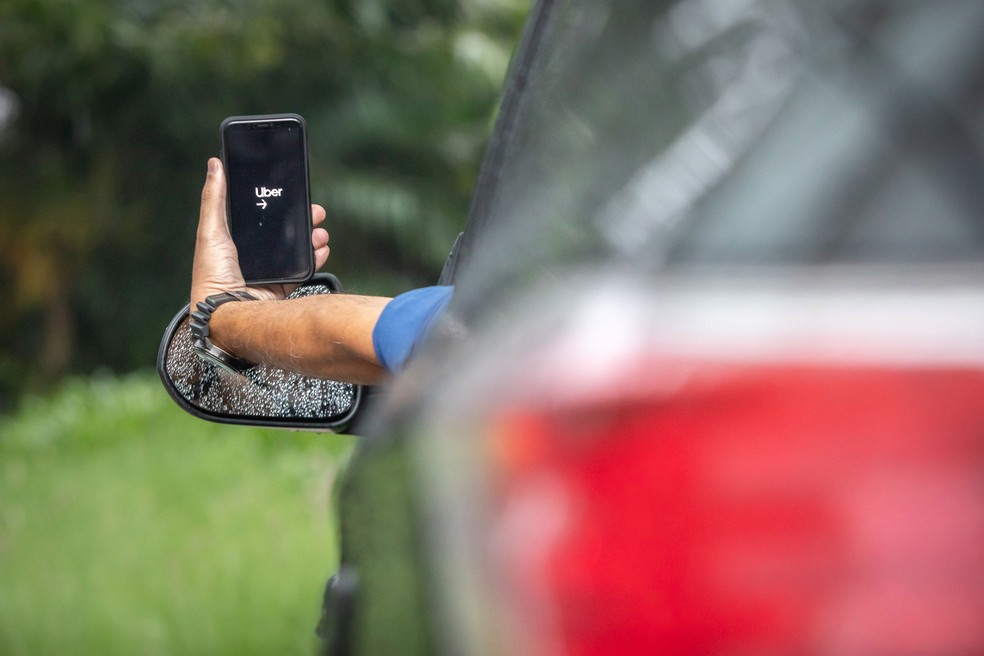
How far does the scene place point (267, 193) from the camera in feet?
6.07

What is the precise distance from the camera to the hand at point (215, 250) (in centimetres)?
185

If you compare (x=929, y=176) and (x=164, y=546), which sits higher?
(x=164, y=546)

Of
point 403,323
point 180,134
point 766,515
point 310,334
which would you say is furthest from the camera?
point 180,134

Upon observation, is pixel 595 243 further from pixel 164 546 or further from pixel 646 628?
pixel 164 546

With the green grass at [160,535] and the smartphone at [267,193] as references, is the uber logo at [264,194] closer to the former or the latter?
the smartphone at [267,193]

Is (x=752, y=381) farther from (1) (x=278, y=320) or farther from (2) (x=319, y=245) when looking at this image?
(2) (x=319, y=245)

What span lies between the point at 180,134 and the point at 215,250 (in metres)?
9.92

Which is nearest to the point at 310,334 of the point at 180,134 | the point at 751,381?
the point at 751,381

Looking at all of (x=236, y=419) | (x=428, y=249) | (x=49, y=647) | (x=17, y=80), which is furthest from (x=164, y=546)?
(x=17, y=80)

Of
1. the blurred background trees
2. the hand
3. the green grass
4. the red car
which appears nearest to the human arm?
the hand

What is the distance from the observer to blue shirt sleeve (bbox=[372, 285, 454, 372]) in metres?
1.41

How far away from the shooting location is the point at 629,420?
694mm

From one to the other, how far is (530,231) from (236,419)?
103 cm

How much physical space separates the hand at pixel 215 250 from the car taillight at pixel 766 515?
3.92 feet
